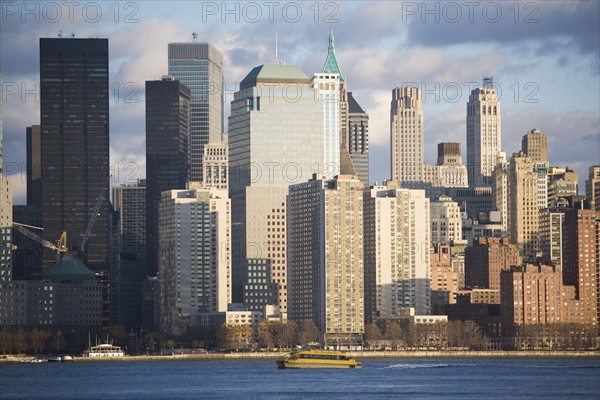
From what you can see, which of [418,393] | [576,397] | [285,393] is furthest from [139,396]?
[576,397]

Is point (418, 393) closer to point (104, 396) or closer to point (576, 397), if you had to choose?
point (576, 397)

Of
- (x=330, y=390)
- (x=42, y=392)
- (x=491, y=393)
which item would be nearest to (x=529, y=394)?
(x=491, y=393)

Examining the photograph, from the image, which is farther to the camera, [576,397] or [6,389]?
[6,389]

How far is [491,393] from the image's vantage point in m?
193

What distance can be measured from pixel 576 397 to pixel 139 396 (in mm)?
43252

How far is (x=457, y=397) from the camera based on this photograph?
18725cm

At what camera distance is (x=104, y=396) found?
188 meters

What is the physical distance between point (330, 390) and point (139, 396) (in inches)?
861

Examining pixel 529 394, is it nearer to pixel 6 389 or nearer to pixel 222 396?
pixel 222 396

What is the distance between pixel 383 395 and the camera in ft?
619

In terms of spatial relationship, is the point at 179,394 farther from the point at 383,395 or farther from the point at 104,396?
the point at 383,395

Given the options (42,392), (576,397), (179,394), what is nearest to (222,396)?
(179,394)

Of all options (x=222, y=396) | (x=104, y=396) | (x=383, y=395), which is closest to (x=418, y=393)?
(x=383, y=395)

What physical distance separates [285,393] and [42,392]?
2522 centimetres
